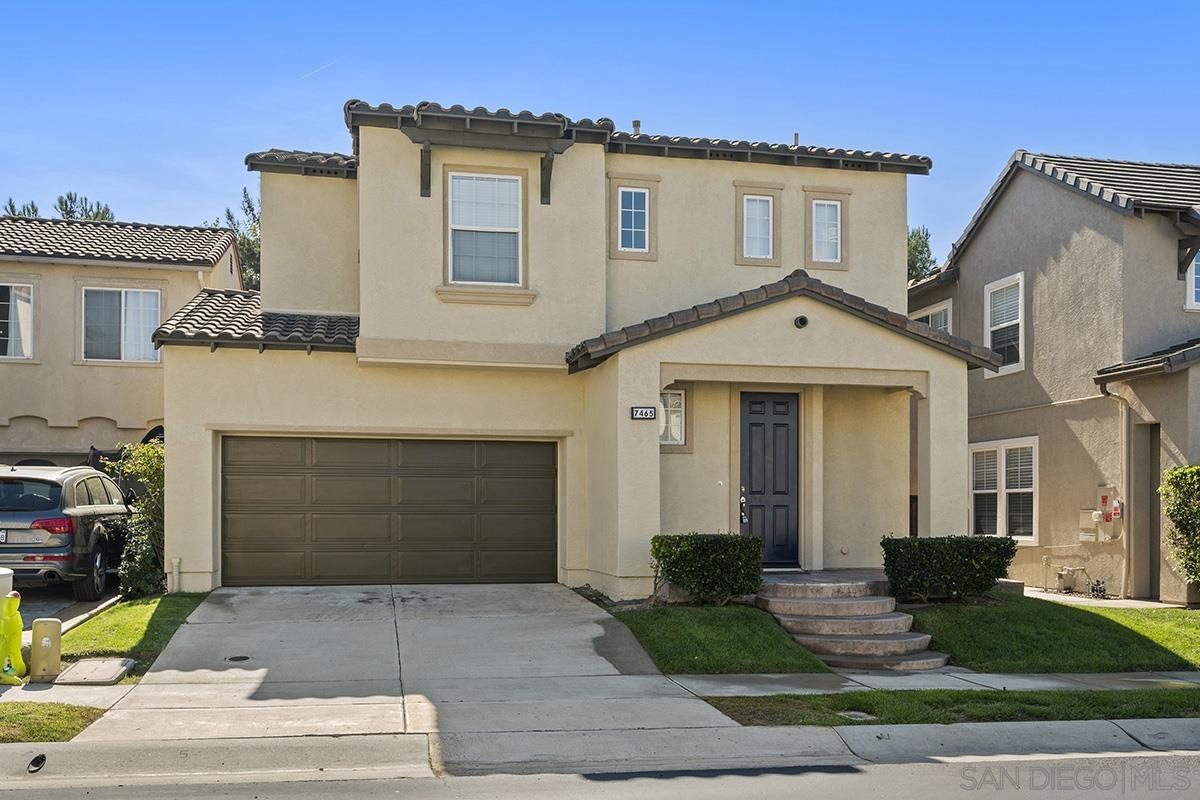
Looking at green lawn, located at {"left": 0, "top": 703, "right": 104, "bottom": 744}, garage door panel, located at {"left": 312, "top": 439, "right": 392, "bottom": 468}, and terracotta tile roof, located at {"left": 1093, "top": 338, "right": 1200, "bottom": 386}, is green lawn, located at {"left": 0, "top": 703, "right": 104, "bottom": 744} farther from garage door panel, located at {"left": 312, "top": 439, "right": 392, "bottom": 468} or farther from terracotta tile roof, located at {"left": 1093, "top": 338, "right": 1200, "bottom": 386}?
terracotta tile roof, located at {"left": 1093, "top": 338, "right": 1200, "bottom": 386}

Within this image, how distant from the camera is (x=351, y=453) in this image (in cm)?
1528

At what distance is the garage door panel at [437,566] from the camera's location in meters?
15.4

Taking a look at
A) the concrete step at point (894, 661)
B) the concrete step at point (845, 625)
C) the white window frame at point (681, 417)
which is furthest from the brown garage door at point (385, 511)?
the concrete step at point (894, 661)

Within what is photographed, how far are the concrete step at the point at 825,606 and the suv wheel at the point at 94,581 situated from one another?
843 cm

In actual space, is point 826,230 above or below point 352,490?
above

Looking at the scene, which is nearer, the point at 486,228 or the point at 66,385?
the point at 486,228

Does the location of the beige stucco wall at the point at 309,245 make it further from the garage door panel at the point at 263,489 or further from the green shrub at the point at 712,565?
the green shrub at the point at 712,565

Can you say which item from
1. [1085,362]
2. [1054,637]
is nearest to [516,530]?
[1054,637]

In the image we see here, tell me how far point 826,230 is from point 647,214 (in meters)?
2.79

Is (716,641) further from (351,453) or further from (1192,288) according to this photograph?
(1192,288)

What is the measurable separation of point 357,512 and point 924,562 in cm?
759

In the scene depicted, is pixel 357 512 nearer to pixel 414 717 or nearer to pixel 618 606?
pixel 618 606

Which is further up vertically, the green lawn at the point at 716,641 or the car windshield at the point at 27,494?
the car windshield at the point at 27,494

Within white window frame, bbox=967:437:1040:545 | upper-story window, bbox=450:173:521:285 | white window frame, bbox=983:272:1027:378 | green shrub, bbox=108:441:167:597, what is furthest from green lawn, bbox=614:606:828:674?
white window frame, bbox=983:272:1027:378
